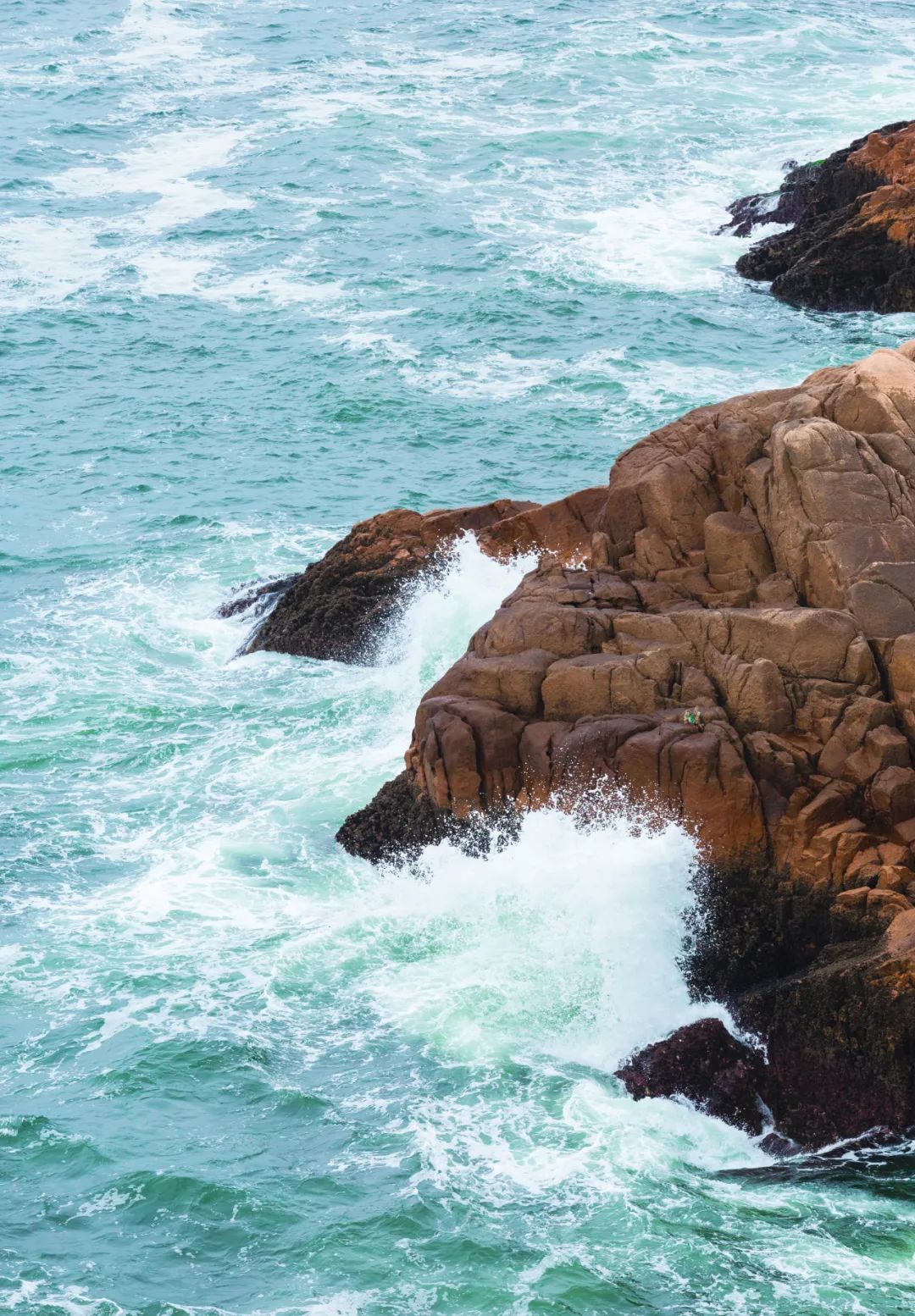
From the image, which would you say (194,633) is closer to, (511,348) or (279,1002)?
(279,1002)

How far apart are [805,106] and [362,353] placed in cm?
2329

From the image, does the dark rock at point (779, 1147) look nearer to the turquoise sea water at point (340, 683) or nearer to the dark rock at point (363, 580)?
the turquoise sea water at point (340, 683)

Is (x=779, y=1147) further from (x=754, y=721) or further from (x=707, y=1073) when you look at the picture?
(x=754, y=721)

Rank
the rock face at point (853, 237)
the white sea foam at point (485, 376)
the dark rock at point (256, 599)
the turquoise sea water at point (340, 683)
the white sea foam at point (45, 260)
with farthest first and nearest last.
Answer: the white sea foam at point (45, 260), the rock face at point (853, 237), the white sea foam at point (485, 376), the dark rock at point (256, 599), the turquoise sea water at point (340, 683)

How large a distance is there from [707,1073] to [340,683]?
12.5 m

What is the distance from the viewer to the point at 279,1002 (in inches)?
858

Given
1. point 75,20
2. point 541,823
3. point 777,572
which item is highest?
point 75,20

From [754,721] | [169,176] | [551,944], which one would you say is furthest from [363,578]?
[169,176]

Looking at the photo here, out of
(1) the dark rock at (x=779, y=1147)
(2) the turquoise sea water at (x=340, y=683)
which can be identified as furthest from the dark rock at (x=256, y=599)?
(1) the dark rock at (x=779, y=1147)

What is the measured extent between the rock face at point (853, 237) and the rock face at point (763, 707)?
20.1 metres

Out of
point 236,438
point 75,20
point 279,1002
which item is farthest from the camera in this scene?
point 75,20

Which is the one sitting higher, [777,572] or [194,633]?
[777,572]

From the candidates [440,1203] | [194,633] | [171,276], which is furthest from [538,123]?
[440,1203]

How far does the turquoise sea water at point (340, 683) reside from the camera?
17.9m
